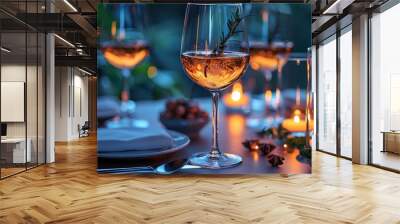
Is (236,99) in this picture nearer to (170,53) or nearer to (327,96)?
(170,53)

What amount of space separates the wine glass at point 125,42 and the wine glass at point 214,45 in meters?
4.16

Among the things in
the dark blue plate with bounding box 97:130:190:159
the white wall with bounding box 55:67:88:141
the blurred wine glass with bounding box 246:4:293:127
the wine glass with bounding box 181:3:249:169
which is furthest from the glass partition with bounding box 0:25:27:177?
the white wall with bounding box 55:67:88:141

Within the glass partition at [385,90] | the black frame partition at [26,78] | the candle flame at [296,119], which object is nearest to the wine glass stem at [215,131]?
the candle flame at [296,119]

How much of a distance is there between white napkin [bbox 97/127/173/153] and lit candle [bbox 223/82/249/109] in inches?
36.6

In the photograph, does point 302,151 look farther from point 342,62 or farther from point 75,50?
point 75,50

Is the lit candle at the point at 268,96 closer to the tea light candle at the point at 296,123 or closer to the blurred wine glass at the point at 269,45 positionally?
the blurred wine glass at the point at 269,45

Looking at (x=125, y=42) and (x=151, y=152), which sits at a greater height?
(x=125, y=42)

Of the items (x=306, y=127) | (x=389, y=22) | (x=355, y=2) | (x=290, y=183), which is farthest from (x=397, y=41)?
(x=290, y=183)

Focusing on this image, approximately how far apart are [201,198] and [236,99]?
1424 mm


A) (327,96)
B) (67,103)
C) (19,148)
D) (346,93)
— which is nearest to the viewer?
(19,148)

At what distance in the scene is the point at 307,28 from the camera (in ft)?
16.3

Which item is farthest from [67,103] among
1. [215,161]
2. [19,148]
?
[215,161]

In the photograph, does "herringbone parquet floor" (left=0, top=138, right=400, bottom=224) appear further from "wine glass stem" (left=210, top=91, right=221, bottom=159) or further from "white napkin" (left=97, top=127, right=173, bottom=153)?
"wine glass stem" (left=210, top=91, right=221, bottom=159)

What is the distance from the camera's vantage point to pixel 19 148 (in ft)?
21.3
